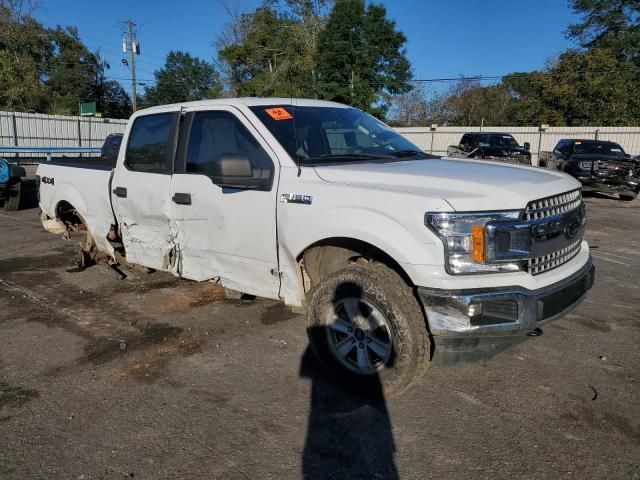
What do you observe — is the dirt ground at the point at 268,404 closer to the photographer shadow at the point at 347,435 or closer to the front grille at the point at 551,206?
the photographer shadow at the point at 347,435

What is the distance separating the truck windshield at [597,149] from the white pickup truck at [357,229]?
13.6 m

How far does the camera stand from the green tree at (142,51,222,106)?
251ft

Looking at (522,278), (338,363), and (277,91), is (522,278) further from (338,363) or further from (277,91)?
(277,91)

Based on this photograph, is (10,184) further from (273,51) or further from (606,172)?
(273,51)

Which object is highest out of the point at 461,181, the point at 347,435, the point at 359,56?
the point at 359,56

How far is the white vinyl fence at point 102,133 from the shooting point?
27.5m

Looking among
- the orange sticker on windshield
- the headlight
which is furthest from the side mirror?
the headlight

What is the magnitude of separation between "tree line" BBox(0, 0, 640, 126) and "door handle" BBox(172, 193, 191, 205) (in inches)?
1216

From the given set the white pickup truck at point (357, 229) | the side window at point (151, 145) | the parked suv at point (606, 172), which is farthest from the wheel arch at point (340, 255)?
the parked suv at point (606, 172)

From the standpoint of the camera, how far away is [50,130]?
2964 cm

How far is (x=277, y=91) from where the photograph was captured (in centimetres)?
3816

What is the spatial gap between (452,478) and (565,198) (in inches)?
77.9

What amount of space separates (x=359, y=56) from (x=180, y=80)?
5369cm

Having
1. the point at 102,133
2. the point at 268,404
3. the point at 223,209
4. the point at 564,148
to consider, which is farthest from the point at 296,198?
the point at 102,133
